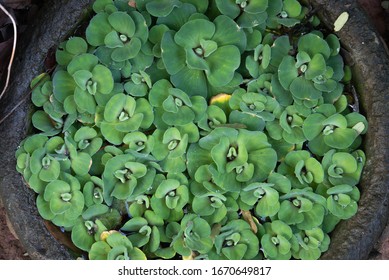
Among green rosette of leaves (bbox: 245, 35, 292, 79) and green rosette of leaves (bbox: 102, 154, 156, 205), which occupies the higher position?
green rosette of leaves (bbox: 245, 35, 292, 79)

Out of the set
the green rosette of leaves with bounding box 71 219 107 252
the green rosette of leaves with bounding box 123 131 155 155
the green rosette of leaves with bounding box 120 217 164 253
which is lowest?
the green rosette of leaves with bounding box 71 219 107 252

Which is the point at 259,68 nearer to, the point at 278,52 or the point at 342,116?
the point at 278,52

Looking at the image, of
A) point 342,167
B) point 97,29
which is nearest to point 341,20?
point 342,167

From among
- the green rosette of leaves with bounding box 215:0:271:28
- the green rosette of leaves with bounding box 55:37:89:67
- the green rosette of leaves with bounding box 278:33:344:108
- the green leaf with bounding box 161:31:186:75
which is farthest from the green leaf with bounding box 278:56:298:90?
the green rosette of leaves with bounding box 55:37:89:67

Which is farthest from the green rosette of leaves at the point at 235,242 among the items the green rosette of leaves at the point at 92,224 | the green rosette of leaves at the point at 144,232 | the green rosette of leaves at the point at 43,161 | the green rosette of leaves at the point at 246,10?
the green rosette of leaves at the point at 246,10

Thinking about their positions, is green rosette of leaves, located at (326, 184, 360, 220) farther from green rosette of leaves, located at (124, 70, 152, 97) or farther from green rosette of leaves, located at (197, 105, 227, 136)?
green rosette of leaves, located at (124, 70, 152, 97)

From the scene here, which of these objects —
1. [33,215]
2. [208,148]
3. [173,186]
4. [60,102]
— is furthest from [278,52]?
[33,215]

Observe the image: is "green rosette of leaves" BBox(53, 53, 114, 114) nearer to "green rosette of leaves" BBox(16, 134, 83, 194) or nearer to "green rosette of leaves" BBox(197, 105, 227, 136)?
"green rosette of leaves" BBox(16, 134, 83, 194)

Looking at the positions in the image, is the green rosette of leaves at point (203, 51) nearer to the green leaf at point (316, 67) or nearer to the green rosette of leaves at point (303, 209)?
the green leaf at point (316, 67)
